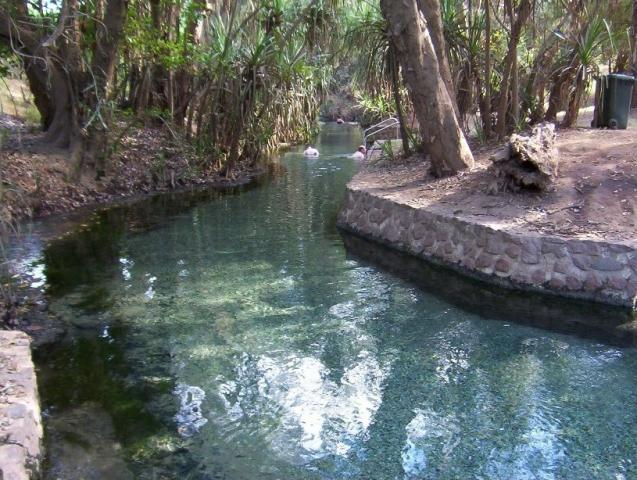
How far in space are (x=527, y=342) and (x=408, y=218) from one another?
2.68 m

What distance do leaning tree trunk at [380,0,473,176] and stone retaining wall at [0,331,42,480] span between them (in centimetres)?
568

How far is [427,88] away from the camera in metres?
8.04

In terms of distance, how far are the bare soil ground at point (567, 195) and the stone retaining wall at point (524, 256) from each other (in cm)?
15

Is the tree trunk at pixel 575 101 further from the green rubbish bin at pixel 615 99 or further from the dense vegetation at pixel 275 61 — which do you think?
the green rubbish bin at pixel 615 99

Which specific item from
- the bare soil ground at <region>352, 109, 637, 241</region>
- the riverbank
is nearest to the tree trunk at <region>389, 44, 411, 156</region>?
the bare soil ground at <region>352, 109, 637, 241</region>

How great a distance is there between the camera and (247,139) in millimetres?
13703

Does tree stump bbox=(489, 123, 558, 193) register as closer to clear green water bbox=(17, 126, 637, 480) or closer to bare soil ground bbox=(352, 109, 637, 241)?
bare soil ground bbox=(352, 109, 637, 241)

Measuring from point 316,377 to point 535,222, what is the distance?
2.92m

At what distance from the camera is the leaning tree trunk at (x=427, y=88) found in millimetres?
7797

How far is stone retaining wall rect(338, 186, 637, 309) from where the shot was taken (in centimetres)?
548

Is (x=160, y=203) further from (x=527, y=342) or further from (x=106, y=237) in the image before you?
(x=527, y=342)

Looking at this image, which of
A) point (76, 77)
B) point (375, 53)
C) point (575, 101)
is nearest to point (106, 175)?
point (76, 77)

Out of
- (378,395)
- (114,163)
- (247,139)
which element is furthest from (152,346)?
(247,139)

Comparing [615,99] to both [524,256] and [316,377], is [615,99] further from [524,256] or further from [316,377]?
[316,377]
